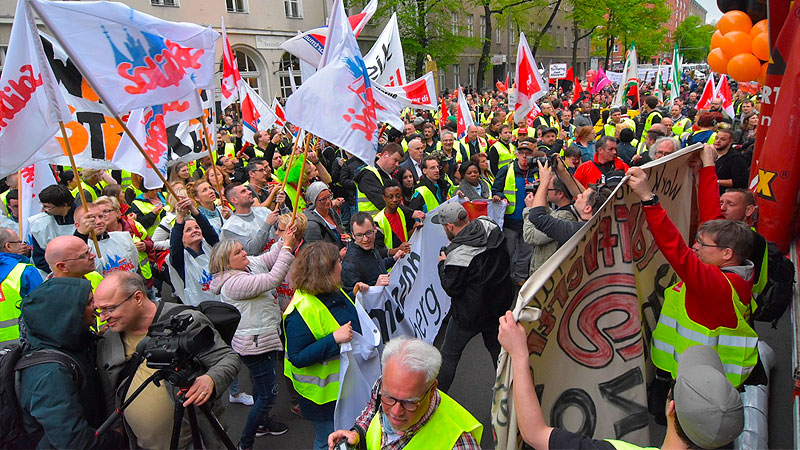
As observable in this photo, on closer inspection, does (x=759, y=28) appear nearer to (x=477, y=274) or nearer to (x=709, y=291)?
(x=709, y=291)

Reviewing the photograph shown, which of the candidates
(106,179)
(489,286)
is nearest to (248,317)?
(489,286)

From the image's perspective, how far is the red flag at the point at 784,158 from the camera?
13.2 ft

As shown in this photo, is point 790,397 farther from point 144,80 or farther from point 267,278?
point 144,80

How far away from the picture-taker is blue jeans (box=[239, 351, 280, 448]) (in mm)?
3646

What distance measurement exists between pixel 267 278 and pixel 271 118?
5.75 metres

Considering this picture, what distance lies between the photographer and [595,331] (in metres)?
2.52

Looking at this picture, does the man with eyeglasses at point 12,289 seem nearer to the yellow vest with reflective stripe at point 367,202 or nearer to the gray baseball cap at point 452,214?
the gray baseball cap at point 452,214

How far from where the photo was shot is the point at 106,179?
302 inches

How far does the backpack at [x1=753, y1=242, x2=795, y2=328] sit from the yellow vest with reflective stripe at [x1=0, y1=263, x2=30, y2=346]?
4.85m

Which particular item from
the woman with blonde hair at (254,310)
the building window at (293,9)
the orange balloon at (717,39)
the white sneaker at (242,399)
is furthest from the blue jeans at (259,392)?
the building window at (293,9)

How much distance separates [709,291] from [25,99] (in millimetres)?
4578

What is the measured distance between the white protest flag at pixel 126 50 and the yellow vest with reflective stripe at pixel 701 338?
3860 mm

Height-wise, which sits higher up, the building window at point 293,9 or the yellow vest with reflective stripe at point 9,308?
the building window at point 293,9

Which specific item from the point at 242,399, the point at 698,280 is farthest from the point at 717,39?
the point at 242,399
